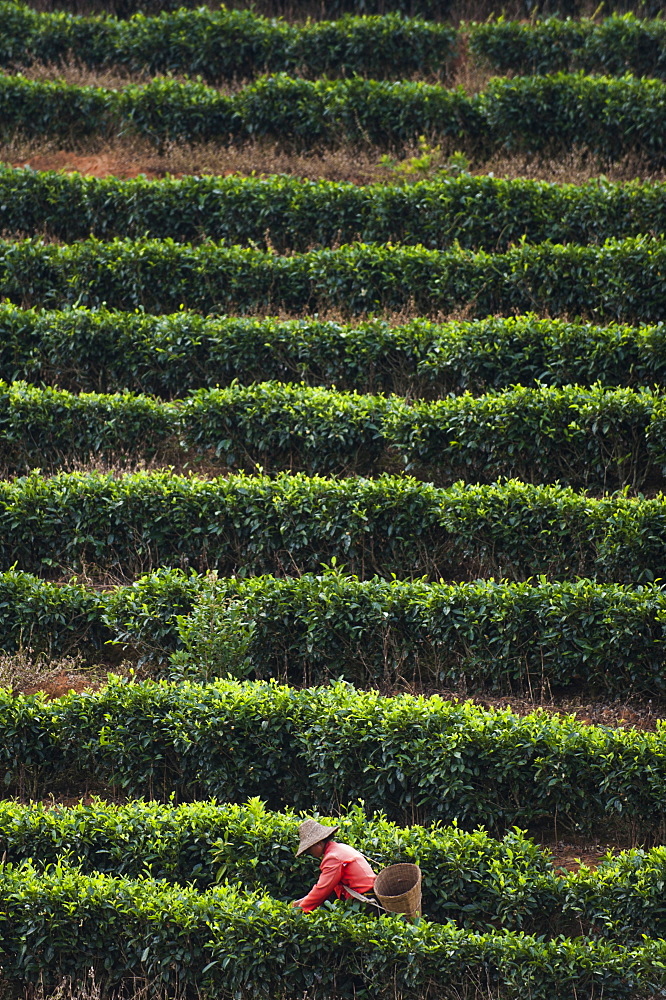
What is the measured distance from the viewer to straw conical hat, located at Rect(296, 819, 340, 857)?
8.52 m

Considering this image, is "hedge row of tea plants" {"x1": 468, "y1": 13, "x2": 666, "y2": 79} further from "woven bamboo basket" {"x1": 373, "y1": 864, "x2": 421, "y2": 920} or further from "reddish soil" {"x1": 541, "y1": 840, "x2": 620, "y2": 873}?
"woven bamboo basket" {"x1": 373, "y1": 864, "x2": 421, "y2": 920}

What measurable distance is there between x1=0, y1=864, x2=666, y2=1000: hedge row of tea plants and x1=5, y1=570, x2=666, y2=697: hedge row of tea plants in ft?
9.80

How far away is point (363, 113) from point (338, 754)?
13489mm

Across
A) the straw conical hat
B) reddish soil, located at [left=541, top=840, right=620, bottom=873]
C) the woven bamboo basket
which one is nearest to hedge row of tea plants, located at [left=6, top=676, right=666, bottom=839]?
reddish soil, located at [left=541, top=840, right=620, bottom=873]

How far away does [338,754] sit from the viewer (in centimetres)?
1017

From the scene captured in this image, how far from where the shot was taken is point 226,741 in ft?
34.3

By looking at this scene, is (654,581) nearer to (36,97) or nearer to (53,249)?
(53,249)

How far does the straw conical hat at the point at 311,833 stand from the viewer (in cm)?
852

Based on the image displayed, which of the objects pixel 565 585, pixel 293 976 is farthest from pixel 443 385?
pixel 293 976

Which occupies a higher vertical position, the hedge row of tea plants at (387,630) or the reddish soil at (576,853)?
the hedge row of tea plants at (387,630)

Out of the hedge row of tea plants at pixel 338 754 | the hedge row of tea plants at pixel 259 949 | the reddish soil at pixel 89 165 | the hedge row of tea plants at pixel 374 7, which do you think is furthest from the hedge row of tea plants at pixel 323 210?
the hedge row of tea plants at pixel 259 949

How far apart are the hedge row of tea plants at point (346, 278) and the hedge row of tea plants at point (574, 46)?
6061 millimetres

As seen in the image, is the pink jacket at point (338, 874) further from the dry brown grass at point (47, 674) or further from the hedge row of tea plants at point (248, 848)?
the dry brown grass at point (47, 674)

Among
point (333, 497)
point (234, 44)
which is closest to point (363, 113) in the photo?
point (234, 44)
